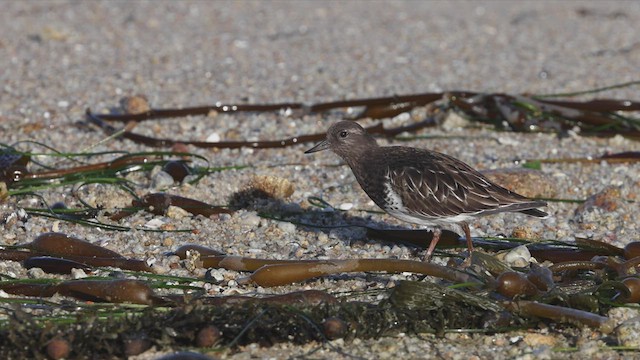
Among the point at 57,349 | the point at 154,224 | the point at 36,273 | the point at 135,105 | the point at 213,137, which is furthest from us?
the point at 135,105

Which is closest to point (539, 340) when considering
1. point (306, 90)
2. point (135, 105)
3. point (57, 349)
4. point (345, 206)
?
point (57, 349)

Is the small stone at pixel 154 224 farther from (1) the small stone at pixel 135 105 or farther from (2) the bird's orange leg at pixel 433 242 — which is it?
(1) the small stone at pixel 135 105

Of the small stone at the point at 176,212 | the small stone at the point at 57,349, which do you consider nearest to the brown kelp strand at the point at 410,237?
the small stone at the point at 176,212

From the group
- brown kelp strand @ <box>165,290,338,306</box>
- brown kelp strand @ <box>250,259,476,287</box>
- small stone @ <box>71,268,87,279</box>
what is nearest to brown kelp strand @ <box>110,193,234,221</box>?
small stone @ <box>71,268,87,279</box>

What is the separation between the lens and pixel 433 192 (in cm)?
411

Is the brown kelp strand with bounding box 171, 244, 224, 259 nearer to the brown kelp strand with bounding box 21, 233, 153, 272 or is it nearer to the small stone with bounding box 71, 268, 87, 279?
the brown kelp strand with bounding box 21, 233, 153, 272

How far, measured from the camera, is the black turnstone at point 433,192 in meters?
4.11

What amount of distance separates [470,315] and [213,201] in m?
1.81

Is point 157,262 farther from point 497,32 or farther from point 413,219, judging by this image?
point 497,32

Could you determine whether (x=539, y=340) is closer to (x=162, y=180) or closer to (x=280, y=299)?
(x=280, y=299)

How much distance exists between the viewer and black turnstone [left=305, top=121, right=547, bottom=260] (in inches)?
162

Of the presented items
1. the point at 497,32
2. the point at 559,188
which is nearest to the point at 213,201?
the point at 559,188

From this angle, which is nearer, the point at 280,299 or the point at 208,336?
the point at 208,336

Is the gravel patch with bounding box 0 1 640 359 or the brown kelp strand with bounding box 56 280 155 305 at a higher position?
the brown kelp strand with bounding box 56 280 155 305
